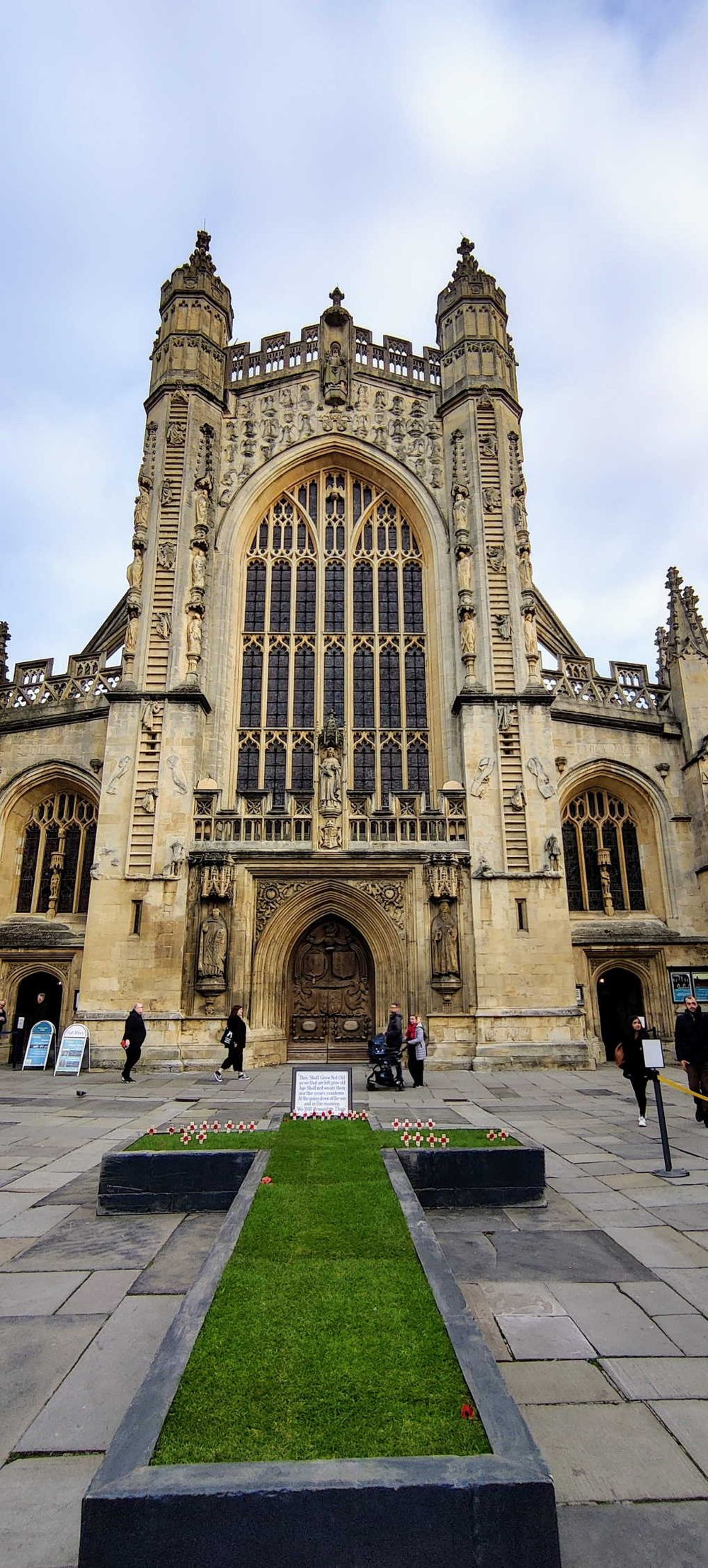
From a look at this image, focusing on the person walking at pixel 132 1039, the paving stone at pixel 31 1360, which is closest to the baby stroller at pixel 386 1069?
the person walking at pixel 132 1039

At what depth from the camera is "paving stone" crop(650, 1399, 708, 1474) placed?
112 inches

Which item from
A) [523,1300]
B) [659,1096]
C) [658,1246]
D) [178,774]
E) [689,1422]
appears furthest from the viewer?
[178,774]

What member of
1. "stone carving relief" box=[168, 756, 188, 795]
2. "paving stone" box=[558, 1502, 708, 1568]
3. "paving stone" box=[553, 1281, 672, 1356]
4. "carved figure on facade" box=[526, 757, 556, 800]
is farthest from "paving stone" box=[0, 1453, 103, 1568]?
"carved figure on facade" box=[526, 757, 556, 800]

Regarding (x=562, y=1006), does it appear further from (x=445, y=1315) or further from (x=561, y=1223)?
(x=445, y=1315)

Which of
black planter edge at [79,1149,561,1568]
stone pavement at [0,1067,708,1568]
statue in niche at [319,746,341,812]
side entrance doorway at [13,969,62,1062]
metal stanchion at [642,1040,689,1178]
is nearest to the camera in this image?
black planter edge at [79,1149,561,1568]

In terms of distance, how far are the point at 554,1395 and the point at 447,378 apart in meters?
24.0

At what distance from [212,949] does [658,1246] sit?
11.8 metres

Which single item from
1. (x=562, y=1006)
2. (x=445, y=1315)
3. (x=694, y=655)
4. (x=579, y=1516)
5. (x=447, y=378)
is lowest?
(x=579, y=1516)

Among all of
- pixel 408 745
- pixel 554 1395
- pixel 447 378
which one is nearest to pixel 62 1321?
pixel 554 1395

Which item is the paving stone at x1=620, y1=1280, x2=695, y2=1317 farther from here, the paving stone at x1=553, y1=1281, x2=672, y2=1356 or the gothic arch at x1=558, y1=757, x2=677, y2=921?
the gothic arch at x1=558, y1=757, x2=677, y2=921

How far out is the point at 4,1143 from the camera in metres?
8.34

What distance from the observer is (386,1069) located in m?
12.5

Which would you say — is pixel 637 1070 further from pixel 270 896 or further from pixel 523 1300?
pixel 270 896

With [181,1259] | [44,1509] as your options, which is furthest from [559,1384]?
[181,1259]
